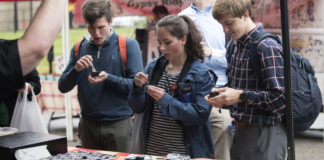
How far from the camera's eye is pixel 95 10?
2.82 metres

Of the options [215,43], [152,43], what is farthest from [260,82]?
[152,43]

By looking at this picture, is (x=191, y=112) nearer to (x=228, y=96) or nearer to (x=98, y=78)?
(x=228, y=96)

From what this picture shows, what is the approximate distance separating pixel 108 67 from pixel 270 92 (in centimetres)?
118

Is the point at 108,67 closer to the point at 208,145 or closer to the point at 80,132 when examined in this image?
the point at 80,132

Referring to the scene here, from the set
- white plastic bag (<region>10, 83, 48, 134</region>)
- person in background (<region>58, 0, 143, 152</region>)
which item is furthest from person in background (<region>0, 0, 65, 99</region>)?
person in background (<region>58, 0, 143, 152</region>)

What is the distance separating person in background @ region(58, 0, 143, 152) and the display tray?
768 mm

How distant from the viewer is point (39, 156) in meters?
1.92

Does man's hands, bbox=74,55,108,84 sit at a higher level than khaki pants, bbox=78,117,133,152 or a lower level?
higher

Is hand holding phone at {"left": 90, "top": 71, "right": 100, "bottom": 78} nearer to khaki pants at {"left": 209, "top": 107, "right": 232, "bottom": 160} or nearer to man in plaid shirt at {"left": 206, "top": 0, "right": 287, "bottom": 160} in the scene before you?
man in plaid shirt at {"left": 206, "top": 0, "right": 287, "bottom": 160}

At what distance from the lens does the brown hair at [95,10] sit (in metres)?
2.82

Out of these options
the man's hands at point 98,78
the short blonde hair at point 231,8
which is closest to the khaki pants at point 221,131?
the man's hands at point 98,78

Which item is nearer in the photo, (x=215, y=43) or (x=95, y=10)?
(x=95, y=10)

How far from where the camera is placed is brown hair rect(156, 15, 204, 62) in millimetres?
2479

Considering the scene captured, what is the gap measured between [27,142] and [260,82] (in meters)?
1.22
